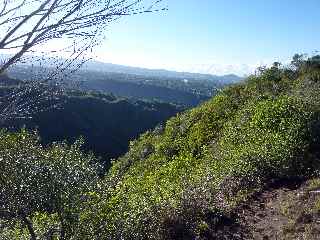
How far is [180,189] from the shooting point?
11156 millimetres

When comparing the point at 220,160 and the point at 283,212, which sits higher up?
the point at 220,160

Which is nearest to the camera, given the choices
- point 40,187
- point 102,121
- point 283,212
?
point 40,187

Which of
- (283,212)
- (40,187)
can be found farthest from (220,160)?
(40,187)

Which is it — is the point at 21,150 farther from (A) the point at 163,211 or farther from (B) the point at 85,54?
(B) the point at 85,54

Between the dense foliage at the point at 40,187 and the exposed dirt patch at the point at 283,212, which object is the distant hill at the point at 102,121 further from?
the dense foliage at the point at 40,187

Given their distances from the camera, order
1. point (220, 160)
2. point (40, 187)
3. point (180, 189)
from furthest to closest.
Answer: point (220, 160) < point (180, 189) < point (40, 187)

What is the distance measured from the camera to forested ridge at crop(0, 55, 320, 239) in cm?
875

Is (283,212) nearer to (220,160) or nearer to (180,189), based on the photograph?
(180,189)

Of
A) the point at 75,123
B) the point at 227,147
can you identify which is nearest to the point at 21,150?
the point at 227,147

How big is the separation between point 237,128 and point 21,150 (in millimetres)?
9152

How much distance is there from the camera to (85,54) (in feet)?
14.4

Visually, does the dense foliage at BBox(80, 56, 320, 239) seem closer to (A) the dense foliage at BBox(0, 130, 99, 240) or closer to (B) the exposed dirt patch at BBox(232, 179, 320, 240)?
(B) the exposed dirt patch at BBox(232, 179, 320, 240)

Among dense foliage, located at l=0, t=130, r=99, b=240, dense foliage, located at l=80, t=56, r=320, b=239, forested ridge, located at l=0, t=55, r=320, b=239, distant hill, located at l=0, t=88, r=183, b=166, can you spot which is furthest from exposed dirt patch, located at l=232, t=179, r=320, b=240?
distant hill, located at l=0, t=88, r=183, b=166

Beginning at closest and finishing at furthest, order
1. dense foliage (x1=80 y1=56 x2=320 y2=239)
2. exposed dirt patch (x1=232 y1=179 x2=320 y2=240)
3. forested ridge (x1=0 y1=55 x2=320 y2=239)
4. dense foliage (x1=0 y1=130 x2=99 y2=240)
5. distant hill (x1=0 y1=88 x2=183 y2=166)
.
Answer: dense foliage (x1=0 y1=130 x2=99 y2=240) < forested ridge (x1=0 y1=55 x2=320 y2=239) < exposed dirt patch (x1=232 y1=179 x2=320 y2=240) < dense foliage (x1=80 y1=56 x2=320 y2=239) < distant hill (x1=0 y1=88 x2=183 y2=166)
